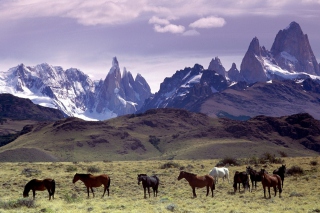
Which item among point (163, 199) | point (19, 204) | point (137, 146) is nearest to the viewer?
point (19, 204)

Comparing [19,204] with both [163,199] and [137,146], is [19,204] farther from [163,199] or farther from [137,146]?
[137,146]

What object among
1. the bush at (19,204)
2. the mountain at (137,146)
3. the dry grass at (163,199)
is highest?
the mountain at (137,146)

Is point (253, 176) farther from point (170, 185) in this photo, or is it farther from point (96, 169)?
point (96, 169)

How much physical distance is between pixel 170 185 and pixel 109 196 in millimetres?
9101

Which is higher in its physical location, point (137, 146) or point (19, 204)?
point (137, 146)

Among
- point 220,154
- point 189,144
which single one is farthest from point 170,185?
point 189,144

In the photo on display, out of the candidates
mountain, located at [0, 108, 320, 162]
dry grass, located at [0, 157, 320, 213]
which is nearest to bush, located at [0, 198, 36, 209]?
dry grass, located at [0, 157, 320, 213]

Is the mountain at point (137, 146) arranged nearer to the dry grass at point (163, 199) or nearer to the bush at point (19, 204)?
the dry grass at point (163, 199)

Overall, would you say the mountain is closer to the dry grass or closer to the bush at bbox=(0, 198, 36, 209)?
the dry grass

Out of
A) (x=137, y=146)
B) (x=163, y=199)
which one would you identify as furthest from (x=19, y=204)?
(x=137, y=146)

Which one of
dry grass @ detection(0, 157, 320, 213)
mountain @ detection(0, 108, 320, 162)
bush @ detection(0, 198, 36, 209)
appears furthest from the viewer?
mountain @ detection(0, 108, 320, 162)

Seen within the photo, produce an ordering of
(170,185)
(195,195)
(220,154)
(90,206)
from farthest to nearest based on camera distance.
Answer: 1. (220,154)
2. (170,185)
3. (195,195)
4. (90,206)

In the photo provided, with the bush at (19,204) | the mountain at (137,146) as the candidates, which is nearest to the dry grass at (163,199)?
the bush at (19,204)

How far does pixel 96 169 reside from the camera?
5959cm
